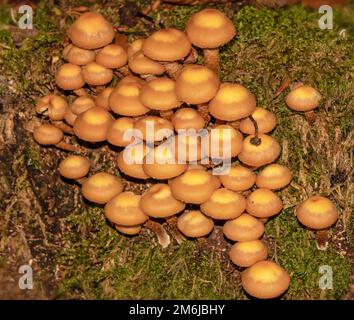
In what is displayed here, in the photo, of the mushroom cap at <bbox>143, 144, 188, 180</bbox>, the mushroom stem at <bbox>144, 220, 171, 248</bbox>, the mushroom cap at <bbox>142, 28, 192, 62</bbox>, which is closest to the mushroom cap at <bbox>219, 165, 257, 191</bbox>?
the mushroom cap at <bbox>143, 144, 188, 180</bbox>

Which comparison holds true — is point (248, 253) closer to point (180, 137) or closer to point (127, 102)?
point (180, 137)

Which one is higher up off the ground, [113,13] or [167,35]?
[113,13]

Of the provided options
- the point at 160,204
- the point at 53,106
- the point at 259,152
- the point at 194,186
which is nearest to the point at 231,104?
the point at 259,152

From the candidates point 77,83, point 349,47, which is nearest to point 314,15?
point 349,47

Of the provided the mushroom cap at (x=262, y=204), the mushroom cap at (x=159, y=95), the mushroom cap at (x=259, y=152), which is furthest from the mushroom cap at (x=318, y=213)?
the mushroom cap at (x=159, y=95)

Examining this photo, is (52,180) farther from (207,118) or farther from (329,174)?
(329,174)

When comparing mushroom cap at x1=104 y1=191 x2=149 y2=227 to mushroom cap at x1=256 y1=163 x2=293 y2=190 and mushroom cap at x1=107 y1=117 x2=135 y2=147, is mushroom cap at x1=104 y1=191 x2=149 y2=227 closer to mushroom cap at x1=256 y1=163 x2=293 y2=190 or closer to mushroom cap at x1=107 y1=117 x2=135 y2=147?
mushroom cap at x1=107 y1=117 x2=135 y2=147
